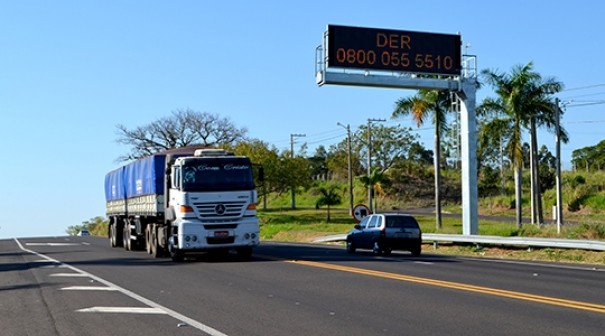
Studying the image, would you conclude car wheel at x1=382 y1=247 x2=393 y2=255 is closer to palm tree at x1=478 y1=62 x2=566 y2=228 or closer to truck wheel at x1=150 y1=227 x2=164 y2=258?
truck wheel at x1=150 y1=227 x2=164 y2=258

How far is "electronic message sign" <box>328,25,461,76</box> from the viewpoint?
31406mm

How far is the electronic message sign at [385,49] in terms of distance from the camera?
31.4 metres

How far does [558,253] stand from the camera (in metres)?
28.0

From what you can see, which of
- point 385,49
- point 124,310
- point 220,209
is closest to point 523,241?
point 385,49

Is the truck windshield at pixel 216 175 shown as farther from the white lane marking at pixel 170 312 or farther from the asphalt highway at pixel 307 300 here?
the white lane marking at pixel 170 312

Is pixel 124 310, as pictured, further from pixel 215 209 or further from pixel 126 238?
pixel 126 238

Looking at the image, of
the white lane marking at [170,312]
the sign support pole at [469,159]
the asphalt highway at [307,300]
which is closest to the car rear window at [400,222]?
the asphalt highway at [307,300]

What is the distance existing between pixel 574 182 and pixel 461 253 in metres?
46.7

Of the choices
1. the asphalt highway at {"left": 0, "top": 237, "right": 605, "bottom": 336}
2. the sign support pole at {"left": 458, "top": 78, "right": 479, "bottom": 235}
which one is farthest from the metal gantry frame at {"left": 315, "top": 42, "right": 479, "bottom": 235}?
the asphalt highway at {"left": 0, "top": 237, "right": 605, "bottom": 336}

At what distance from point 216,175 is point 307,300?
35.1 ft

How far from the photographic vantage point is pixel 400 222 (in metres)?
29.0

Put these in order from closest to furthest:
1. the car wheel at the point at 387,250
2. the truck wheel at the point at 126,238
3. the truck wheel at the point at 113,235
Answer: the car wheel at the point at 387,250 < the truck wheel at the point at 126,238 < the truck wheel at the point at 113,235

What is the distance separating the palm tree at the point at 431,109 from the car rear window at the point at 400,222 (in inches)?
788

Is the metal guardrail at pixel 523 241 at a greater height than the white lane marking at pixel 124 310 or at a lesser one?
greater
